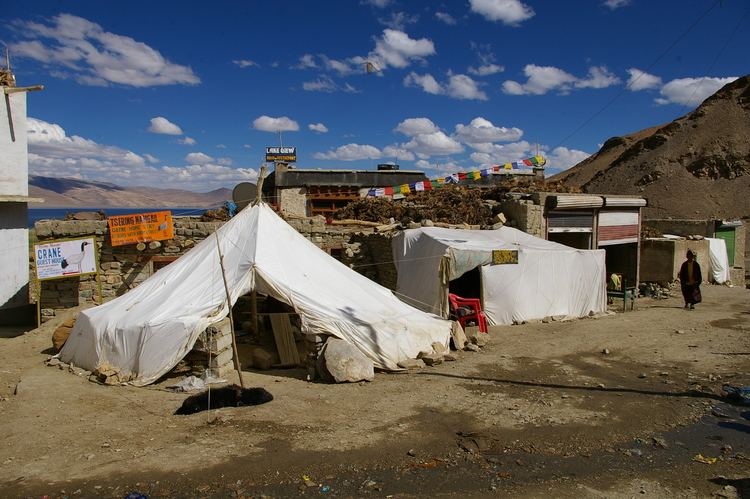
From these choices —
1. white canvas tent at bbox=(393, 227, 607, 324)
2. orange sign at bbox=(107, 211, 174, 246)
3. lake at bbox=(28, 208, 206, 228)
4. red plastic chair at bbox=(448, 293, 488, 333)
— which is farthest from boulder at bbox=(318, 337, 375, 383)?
orange sign at bbox=(107, 211, 174, 246)

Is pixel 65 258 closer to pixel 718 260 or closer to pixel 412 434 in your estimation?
pixel 412 434

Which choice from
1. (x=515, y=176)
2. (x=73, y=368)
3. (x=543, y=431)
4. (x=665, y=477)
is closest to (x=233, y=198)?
(x=73, y=368)

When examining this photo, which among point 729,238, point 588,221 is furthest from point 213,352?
point 729,238

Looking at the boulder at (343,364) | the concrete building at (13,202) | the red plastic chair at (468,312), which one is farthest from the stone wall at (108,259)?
the red plastic chair at (468,312)

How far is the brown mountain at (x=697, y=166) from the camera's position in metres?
40.1

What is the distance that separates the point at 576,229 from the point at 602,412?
9847 mm

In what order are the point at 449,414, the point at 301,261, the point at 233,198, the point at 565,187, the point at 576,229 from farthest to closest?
1. the point at 565,187
2. the point at 576,229
3. the point at 233,198
4. the point at 301,261
5. the point at 449,414

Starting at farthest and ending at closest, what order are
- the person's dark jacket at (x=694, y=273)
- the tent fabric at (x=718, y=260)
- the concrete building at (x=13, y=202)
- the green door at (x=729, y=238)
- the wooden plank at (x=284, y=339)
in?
the green door at (x=729, y=238) → the tent fabric at (x=718, y=260) → the person's dark jacket at (x=694, y=273) → the concrete building at (x=13, y=202) → the wooden plank at (x=284, y=339)

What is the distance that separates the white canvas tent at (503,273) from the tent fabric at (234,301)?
1712mm

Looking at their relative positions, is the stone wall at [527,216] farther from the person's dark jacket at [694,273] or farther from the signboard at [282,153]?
the signboard at [282,153]

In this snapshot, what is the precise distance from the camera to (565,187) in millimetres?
17516

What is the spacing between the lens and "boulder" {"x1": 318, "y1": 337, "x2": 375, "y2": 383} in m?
7.40

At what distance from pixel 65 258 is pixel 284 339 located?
19.1ft

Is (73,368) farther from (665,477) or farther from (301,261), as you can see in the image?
(665,477)
